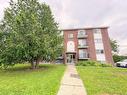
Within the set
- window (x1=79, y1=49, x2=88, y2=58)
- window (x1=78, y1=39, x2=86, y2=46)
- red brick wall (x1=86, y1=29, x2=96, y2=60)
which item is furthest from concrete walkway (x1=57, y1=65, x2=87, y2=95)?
window (x1=78, y1=39, x2=86, y2=46)

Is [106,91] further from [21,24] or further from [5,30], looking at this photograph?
[5,30]

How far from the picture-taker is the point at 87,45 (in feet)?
129

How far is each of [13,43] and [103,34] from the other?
88.7 feet

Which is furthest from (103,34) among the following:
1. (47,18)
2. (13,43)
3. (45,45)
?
(13,43)

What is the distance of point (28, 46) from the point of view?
17891mm

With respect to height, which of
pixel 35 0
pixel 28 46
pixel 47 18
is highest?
pixel 35 0

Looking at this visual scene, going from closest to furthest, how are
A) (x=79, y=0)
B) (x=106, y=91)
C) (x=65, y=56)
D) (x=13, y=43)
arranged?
(x=106, y=91)
(x=13, y=43)
(x=79, y=0)
(x=65, y=56)

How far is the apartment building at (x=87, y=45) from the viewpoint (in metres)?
38.3

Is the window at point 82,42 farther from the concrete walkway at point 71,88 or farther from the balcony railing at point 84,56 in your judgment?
the concrete walkway at point 71,88

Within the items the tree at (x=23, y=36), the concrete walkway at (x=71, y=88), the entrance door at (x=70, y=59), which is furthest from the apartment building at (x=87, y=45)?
the concrete walkway at (x=71, y=88)

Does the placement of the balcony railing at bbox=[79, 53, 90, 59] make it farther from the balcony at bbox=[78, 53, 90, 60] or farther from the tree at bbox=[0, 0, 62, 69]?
the tree at bbox=[0, 0, 62, 69]

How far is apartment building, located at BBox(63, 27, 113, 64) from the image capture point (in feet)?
126

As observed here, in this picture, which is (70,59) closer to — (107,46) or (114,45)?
(107,46)

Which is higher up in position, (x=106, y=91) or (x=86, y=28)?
(x=86, y=28)
